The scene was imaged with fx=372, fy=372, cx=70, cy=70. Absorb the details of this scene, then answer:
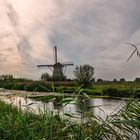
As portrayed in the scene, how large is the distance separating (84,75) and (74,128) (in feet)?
171

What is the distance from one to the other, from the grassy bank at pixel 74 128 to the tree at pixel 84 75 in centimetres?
4696

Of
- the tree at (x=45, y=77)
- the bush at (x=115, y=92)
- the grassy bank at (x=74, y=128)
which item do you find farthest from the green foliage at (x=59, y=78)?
the grassy bank at (x=74, y=128)

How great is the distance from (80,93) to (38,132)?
869 millimetres

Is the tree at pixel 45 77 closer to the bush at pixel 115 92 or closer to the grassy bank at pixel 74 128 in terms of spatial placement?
the bush at pixel 115 92

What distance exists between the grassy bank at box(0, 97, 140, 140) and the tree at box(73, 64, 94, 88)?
154ft

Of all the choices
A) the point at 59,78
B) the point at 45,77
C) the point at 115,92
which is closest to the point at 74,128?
the point at 115,92

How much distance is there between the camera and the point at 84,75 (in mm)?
57125

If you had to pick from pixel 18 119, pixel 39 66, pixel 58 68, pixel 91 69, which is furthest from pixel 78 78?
pixel 18 119

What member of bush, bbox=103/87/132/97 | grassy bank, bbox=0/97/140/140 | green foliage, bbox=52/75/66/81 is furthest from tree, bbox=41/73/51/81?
grassy bank, bbox=0/97/140/140

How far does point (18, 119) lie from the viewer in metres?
5.86

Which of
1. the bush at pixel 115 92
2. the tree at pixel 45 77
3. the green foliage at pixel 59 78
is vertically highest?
the tree at pixel 45 77

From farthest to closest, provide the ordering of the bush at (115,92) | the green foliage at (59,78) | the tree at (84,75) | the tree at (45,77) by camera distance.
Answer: the tree at (45,77) < the green foliage at (59,78) < the tree at (84,75) < the bush at (115,92)

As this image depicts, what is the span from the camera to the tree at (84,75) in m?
55.2

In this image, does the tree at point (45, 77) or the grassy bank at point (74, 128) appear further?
the tree at point (45, 77)
